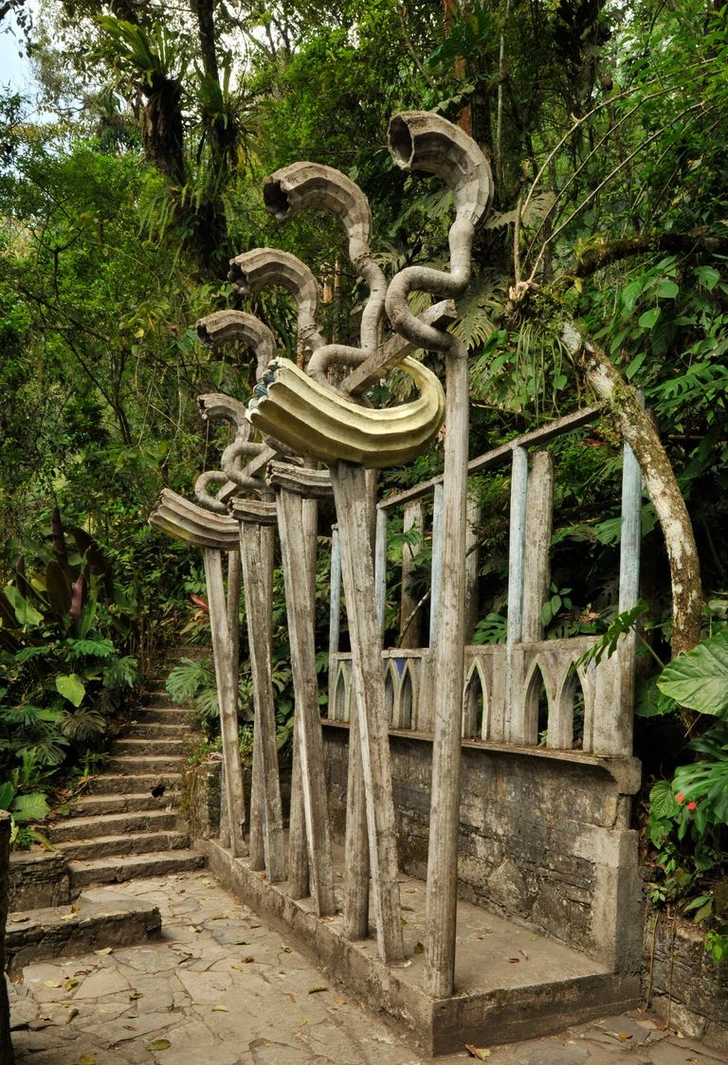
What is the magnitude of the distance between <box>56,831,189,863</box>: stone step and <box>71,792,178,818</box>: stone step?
0.27 meters

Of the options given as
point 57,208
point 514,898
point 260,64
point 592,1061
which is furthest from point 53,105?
point 592,1061

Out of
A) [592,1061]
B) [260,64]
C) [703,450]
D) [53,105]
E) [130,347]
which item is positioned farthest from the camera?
[53,105]

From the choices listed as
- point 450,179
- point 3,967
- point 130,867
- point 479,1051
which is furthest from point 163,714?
point 450,179

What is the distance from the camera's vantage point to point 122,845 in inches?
274

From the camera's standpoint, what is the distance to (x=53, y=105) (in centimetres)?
1558

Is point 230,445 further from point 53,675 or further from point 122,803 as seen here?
point 53,675

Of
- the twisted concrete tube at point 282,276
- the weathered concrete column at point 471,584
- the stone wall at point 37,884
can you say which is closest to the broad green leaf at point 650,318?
the twisted concrete tube at point 282,276

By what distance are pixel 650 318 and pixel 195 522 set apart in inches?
130

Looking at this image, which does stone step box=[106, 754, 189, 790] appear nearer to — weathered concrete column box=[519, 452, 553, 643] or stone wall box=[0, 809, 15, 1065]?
weathered concrete column box=[519, 452, 553, 643]

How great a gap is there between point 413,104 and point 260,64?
3.74m

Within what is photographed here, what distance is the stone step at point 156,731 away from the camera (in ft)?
27.8

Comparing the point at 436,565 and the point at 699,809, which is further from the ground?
the point at 436,565

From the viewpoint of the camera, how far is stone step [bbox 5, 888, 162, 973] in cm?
496

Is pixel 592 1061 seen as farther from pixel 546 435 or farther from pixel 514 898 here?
pixel 546 435
